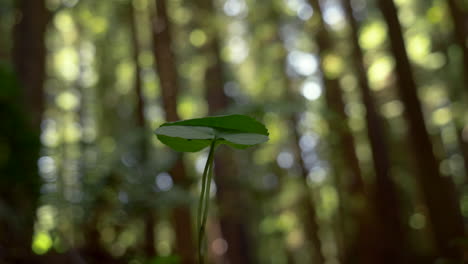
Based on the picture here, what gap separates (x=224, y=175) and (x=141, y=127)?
6.21 feet

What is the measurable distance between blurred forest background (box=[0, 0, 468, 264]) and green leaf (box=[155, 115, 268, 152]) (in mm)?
935

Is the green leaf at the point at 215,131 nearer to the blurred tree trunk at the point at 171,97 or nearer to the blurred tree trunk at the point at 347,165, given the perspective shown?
the blurred tree trunk at the point at 171,97

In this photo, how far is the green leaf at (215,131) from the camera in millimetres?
1293

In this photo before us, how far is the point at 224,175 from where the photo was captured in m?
8.62

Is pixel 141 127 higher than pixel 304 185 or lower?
higher

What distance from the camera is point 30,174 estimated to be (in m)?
4.59

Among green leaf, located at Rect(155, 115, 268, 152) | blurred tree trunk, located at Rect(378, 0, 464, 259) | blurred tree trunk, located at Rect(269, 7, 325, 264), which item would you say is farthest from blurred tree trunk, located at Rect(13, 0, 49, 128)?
blurred tree trunk, located at Rect(269, 7, 325, 264)

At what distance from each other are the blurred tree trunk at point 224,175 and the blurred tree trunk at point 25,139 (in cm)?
344

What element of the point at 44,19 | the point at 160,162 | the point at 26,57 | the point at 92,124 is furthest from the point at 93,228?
the point at 92,124

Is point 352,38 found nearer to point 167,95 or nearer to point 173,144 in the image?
point 167,95

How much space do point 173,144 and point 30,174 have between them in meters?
3.71

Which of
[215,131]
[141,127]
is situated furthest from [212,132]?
[141,127]

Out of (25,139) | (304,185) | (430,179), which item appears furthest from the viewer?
(304,185)

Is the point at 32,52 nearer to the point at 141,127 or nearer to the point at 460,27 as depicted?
the point at 141,127
